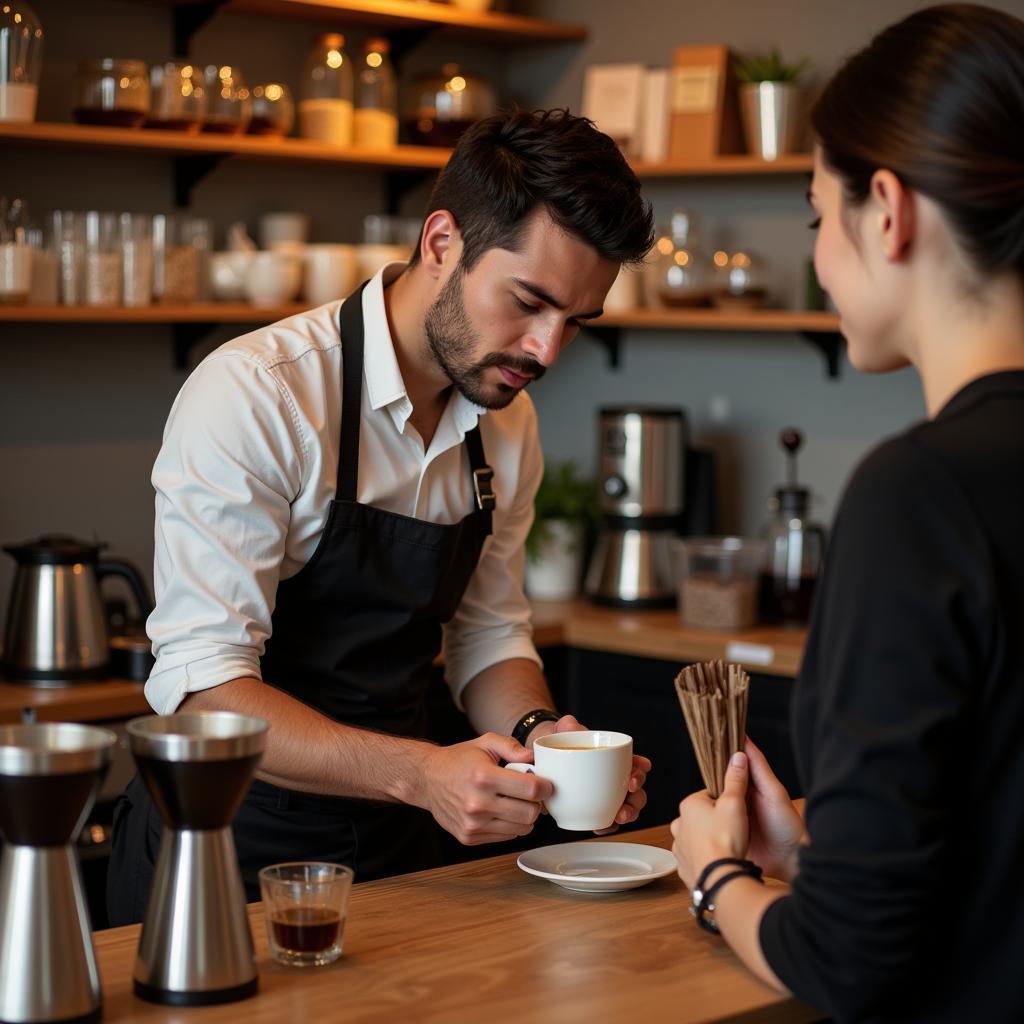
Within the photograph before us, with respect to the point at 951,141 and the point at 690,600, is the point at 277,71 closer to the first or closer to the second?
the point at 690,600

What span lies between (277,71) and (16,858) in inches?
120

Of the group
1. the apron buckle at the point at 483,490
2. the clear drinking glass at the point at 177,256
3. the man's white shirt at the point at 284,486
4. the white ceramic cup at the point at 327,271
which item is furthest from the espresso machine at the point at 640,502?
the apron buckle at the point at 483,490

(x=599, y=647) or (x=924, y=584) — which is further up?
(x=924, y=584)

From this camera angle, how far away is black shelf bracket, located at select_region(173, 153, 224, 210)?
3580 millimetres

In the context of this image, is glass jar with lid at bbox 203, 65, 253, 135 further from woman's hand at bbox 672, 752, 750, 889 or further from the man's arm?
woman's hand at bbox 672, 752, 750, 889

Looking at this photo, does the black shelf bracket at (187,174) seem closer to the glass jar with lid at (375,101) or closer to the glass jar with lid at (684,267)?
the glass jar with lid at (375,101)

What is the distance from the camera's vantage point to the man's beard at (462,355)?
2.02 m

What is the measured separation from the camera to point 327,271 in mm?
3707

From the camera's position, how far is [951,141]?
111 centimetres

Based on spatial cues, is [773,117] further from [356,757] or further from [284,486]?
[356,757]

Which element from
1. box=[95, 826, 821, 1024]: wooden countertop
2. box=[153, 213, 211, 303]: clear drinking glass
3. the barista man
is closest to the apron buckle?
the barista man

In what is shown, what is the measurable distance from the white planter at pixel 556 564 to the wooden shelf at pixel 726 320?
1.79 ft

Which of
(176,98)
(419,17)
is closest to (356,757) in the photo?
(176,98)

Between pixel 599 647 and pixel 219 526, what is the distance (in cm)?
187
